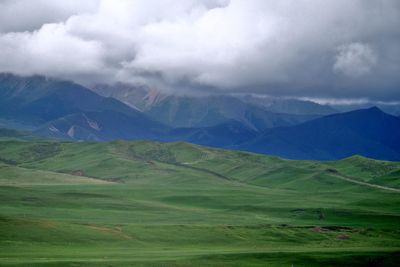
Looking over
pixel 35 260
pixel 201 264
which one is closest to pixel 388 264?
pixel 201 264

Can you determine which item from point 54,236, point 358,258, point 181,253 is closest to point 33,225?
point 54,236

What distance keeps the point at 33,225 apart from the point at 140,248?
88.8 feet

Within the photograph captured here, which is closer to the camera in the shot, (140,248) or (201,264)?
(201,264)

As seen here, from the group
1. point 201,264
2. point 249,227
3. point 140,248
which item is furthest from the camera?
point 249,227

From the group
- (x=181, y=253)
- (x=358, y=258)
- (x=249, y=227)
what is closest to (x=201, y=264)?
(x=181, y=253)

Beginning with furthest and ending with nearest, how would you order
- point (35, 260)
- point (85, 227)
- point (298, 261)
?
1. point (85, 227)
2. point (298, 261)
3. point (35, 260)

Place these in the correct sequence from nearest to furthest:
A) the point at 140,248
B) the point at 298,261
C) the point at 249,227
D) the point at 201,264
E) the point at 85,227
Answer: the point at 201,264 < the point at 298,261 < the point at 140,248 < the point at 85,227 < the point at 249,227

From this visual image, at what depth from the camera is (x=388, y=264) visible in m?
123

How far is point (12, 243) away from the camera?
124562 mm

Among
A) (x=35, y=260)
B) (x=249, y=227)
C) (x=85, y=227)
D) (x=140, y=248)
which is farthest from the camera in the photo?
(x=249, y=227)

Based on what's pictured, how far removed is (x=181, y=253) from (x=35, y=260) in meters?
32.0

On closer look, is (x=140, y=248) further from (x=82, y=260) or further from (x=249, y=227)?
(x=249, y=227)

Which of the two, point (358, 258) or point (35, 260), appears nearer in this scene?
point (35, 260)

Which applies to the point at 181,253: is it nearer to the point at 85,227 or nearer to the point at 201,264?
the point at 201,264
